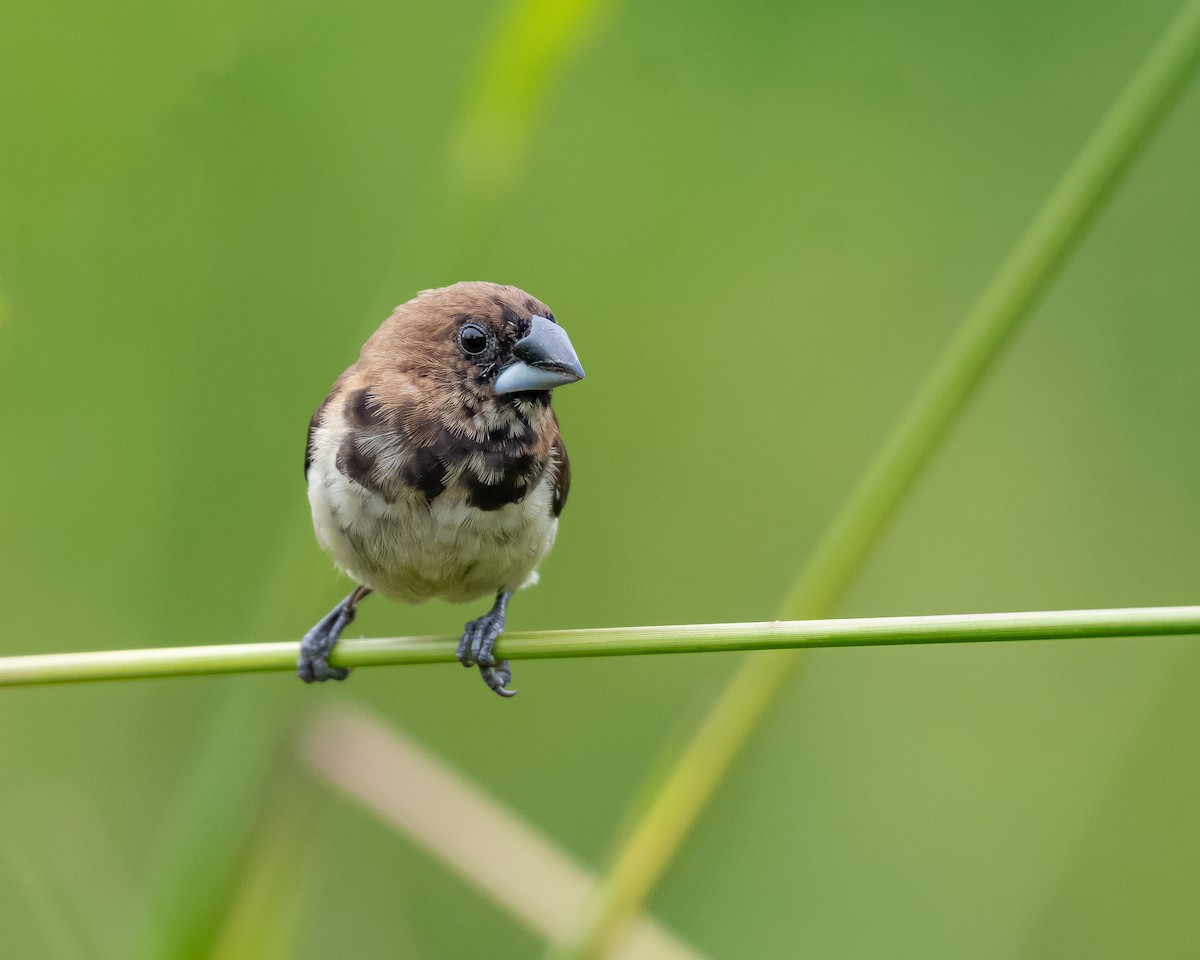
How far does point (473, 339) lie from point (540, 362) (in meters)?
0.17

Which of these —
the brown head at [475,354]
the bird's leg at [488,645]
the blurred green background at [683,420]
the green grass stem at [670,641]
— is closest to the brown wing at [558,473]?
the brown head at [475,354]

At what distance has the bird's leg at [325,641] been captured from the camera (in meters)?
2.57

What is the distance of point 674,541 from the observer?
4961 millimetres

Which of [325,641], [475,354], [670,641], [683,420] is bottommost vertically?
[325,641]

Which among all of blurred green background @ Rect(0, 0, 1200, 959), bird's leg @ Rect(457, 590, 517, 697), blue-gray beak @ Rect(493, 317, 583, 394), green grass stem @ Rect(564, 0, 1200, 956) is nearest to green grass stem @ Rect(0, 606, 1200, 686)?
bird's leg @ Rect(457, 590, 517, 697)

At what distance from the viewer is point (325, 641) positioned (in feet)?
9.19

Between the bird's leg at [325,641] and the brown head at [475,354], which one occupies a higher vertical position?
the brown head at [475,354]

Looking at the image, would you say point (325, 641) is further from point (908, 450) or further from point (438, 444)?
point (908, 450)

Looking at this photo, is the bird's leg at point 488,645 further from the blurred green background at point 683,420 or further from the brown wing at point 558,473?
the blurred green background at point 683,420

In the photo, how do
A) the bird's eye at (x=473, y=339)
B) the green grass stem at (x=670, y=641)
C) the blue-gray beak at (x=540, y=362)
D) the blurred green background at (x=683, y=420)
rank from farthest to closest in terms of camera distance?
the blurred green background at (x=683, y=420)
the bird's eye at (x=473, y=339)
the blue-gray beak at (x=540, y=362)
the green grass stem at (x=670, y=641)

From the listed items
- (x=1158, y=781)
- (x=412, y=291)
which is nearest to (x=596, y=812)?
(x=1158, y=781)

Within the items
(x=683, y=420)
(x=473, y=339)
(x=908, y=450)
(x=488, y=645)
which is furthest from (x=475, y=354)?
(x=683, y=420)

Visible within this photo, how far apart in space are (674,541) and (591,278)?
1.04 metres

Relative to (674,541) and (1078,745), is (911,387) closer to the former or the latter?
(674,541)
